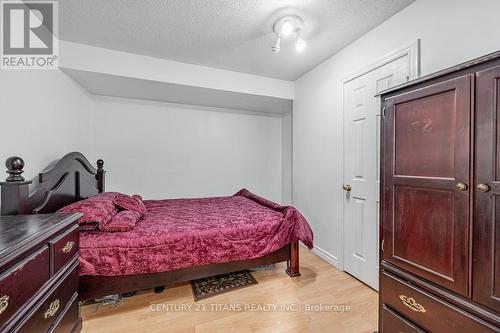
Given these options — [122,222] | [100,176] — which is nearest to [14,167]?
[122,222]

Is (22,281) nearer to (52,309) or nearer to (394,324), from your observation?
(52,309)

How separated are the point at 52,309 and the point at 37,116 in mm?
1709

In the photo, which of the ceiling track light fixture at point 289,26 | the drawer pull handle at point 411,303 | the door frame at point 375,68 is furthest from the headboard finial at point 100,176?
the drawer pull handle at point 411,303

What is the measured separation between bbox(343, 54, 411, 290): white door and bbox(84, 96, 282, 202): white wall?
196 centimetres

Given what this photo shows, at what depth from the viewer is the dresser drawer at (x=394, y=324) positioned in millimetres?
1155

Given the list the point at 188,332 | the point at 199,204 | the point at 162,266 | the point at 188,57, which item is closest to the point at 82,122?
Result: the point at 188,57

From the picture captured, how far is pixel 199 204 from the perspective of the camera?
9.66ft

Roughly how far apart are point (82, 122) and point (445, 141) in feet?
12.2

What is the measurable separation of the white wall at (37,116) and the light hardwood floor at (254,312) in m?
1.38

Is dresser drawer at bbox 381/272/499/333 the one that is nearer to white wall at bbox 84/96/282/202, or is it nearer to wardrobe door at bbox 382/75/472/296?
wardrobe door at bbox 382/75/472/296

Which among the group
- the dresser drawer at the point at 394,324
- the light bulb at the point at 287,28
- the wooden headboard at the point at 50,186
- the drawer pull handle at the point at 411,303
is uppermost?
the light bulb at the point at 287,28

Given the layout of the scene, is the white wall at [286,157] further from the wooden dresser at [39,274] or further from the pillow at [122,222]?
the wooden dresser at [39,274]

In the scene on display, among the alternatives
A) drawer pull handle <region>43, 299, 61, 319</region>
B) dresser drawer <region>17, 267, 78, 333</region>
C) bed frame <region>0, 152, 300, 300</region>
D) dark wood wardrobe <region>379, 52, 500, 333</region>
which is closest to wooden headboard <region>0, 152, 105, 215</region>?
bed frame <region>0, 152, 300, 300</region>

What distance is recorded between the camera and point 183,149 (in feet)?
11.9
